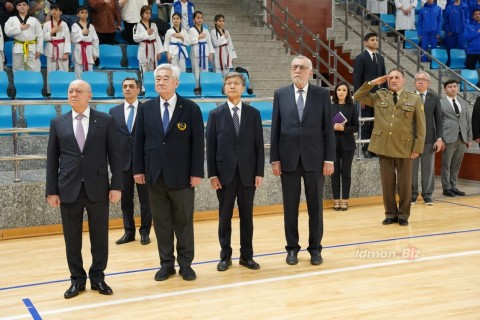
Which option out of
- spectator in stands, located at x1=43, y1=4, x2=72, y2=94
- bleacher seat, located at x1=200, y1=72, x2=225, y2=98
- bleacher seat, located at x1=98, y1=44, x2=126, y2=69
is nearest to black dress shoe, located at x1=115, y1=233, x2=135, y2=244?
bleacher seat, located at x1=200, y1=72, x2=225, y2=98

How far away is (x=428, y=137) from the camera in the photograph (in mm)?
8328

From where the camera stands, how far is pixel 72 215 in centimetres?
474

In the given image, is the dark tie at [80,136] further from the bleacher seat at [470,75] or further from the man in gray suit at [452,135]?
the bleacher seat at [470,75]

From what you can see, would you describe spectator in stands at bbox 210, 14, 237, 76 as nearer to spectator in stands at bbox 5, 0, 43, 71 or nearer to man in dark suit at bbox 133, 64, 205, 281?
spectator in stands at bbox 5, 0, 43, 71

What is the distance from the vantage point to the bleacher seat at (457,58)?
508 inches

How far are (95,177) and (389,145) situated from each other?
11.5 feet

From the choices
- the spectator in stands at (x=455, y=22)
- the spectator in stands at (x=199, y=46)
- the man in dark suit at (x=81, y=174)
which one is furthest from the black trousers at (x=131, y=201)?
the spectator in stands at (x=455, y=22)

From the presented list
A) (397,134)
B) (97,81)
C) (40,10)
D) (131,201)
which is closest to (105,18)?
(40,10)

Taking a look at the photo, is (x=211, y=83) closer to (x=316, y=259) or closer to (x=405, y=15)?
(x=405, y=15)

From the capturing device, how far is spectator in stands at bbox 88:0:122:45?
10.3 metres

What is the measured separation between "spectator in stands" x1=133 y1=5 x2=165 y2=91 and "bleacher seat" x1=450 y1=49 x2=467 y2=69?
581 centimetres

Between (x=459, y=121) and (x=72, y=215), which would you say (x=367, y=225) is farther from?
(x=72, y=215)

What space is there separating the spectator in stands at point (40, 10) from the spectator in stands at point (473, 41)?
7.51m

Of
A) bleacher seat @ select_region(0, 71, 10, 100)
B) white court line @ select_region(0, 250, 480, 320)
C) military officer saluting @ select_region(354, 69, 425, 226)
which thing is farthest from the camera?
bleacher seat @ select_region(0, 71, 10, 100)
